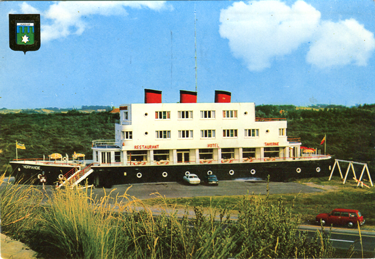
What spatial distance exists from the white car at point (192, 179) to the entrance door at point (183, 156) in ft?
1.43

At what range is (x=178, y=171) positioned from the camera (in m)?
8.44

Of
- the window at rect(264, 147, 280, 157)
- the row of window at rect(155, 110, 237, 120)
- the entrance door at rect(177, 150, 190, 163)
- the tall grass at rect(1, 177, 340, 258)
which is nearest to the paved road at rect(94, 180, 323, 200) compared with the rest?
the entrance door at rect(177, 150, 190, 163)

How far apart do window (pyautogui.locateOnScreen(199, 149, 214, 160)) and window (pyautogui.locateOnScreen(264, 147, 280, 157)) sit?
1.72 meters

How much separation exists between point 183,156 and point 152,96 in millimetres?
2141

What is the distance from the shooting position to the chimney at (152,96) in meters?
9.13

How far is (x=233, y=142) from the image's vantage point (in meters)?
8.67

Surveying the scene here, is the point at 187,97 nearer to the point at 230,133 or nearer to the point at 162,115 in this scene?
the point at 162,115

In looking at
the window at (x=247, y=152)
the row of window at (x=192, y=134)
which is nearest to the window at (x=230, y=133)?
the row of window at (x=192, y=134)

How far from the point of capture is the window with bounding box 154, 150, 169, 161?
8.38 metres

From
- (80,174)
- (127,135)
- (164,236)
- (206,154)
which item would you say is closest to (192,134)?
(206,154)

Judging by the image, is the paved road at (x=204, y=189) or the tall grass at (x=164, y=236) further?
the paved road at (x=204, y=189)

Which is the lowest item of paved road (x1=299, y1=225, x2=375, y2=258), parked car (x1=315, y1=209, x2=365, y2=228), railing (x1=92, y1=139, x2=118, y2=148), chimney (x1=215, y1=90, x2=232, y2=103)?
paved road (x1=299, y1=225, x2=375, y2=258)

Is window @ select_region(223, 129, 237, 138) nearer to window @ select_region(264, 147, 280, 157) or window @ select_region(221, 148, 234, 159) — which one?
window @ select_region(221, 148, 234, 159)

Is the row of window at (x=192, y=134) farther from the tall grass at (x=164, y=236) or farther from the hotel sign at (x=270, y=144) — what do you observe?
the tall grass at (x=164, y=236)
